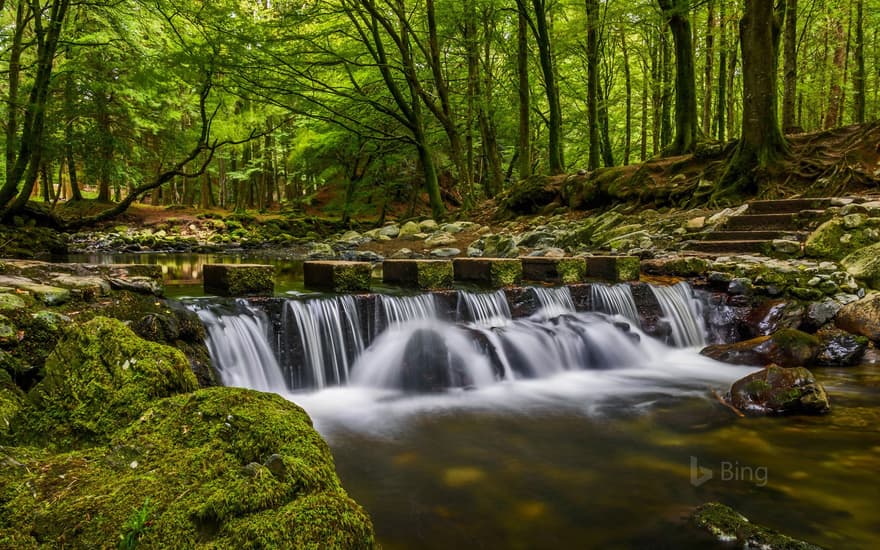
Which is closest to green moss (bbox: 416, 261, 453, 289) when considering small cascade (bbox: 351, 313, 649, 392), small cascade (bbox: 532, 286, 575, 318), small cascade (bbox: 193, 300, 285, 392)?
small cascade (bbox: 351, 313, 649, 392)

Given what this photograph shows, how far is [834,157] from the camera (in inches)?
392

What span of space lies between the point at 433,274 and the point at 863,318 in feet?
17.5

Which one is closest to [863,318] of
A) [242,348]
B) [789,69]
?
[242,348]

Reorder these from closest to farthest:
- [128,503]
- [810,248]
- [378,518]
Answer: [128,503]
[378,518]
[810,248]

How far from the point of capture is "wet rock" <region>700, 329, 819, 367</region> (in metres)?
5.64

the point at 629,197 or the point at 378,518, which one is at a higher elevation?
the point at 629,197

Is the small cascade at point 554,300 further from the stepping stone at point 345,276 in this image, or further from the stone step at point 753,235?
the stone step at point 753,235

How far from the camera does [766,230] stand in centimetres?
884

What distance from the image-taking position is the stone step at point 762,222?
879 centimetres

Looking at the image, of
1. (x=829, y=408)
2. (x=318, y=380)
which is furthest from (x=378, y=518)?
(x=829, y=408)

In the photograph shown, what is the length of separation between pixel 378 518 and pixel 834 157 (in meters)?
11.6

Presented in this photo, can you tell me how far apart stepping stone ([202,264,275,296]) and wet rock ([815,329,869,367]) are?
6.36 meters

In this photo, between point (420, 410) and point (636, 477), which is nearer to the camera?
point (636, 477)

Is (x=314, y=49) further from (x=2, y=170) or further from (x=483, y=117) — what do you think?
(x=2, y=170)
